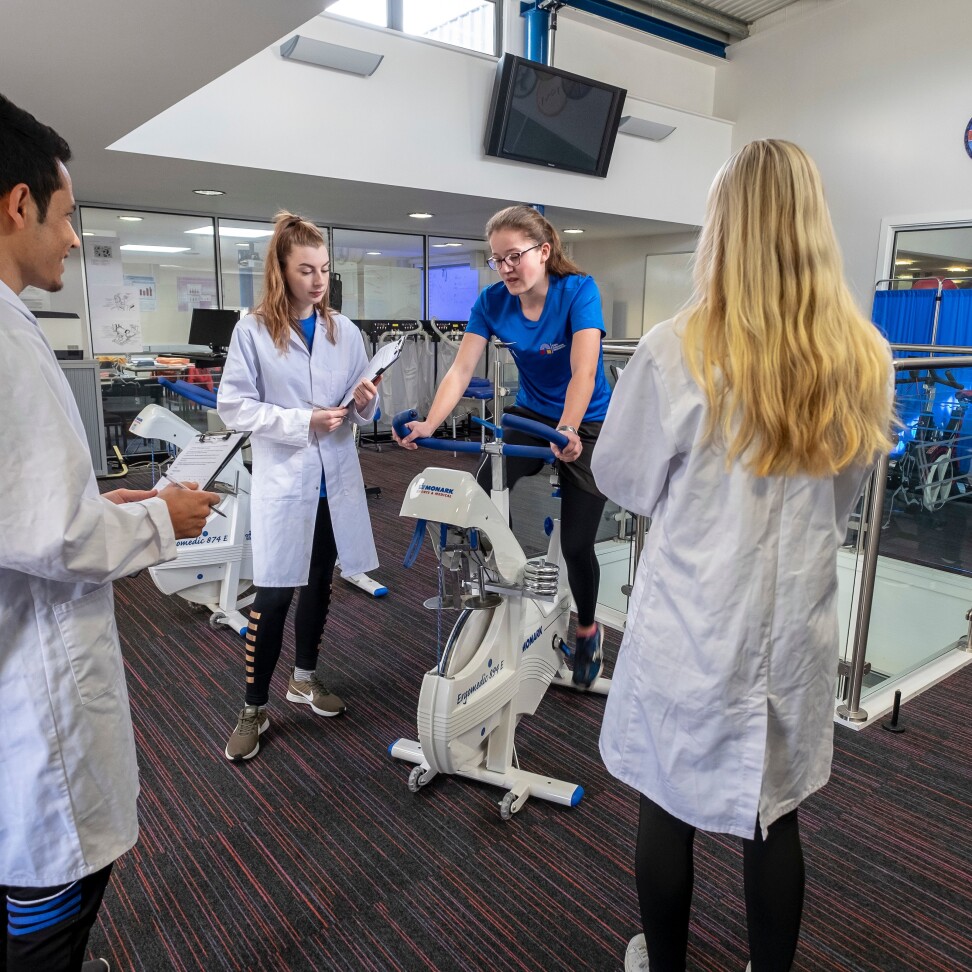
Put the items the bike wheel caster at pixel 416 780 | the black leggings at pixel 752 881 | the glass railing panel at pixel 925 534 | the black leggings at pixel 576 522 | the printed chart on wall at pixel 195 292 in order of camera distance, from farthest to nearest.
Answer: the printed chart on wall at pixel 195 292 → the glass railing panel at pixel 925 534 → the black leggings at pixel 576 522 → the bike wheel caster at pixel 416 780 → the black leggings at pixel 752 881

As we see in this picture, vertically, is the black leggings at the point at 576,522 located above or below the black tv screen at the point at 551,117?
below

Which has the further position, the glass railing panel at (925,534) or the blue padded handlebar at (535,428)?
the glass railing panel at (925,534)

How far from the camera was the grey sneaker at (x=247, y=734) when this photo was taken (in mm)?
2438

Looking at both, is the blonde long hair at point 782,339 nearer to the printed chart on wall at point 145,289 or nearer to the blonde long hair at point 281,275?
the blonde long hair at point 281,275

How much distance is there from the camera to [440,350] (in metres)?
8.56

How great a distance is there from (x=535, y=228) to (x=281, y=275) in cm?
79

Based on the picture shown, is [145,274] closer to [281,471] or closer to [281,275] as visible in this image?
[281,275]

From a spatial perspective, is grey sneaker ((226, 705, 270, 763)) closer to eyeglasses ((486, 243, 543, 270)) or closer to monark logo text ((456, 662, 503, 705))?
monark logo text ((456, 662, 503, 705))

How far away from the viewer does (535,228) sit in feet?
7.58

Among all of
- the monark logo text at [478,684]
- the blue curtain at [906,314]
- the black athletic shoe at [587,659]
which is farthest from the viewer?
the blue curtain at [906,314]

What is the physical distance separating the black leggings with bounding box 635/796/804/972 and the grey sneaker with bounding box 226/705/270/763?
150 centimetres

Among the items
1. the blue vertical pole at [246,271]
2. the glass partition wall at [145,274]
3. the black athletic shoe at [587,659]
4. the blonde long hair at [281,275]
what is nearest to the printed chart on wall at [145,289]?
the glass partition wall at [145,274]

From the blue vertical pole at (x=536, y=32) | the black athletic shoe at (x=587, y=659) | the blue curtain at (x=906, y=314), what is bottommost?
the black athletic shoe at (x=587, y=659)

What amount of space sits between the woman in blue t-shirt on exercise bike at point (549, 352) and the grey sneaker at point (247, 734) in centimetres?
107
